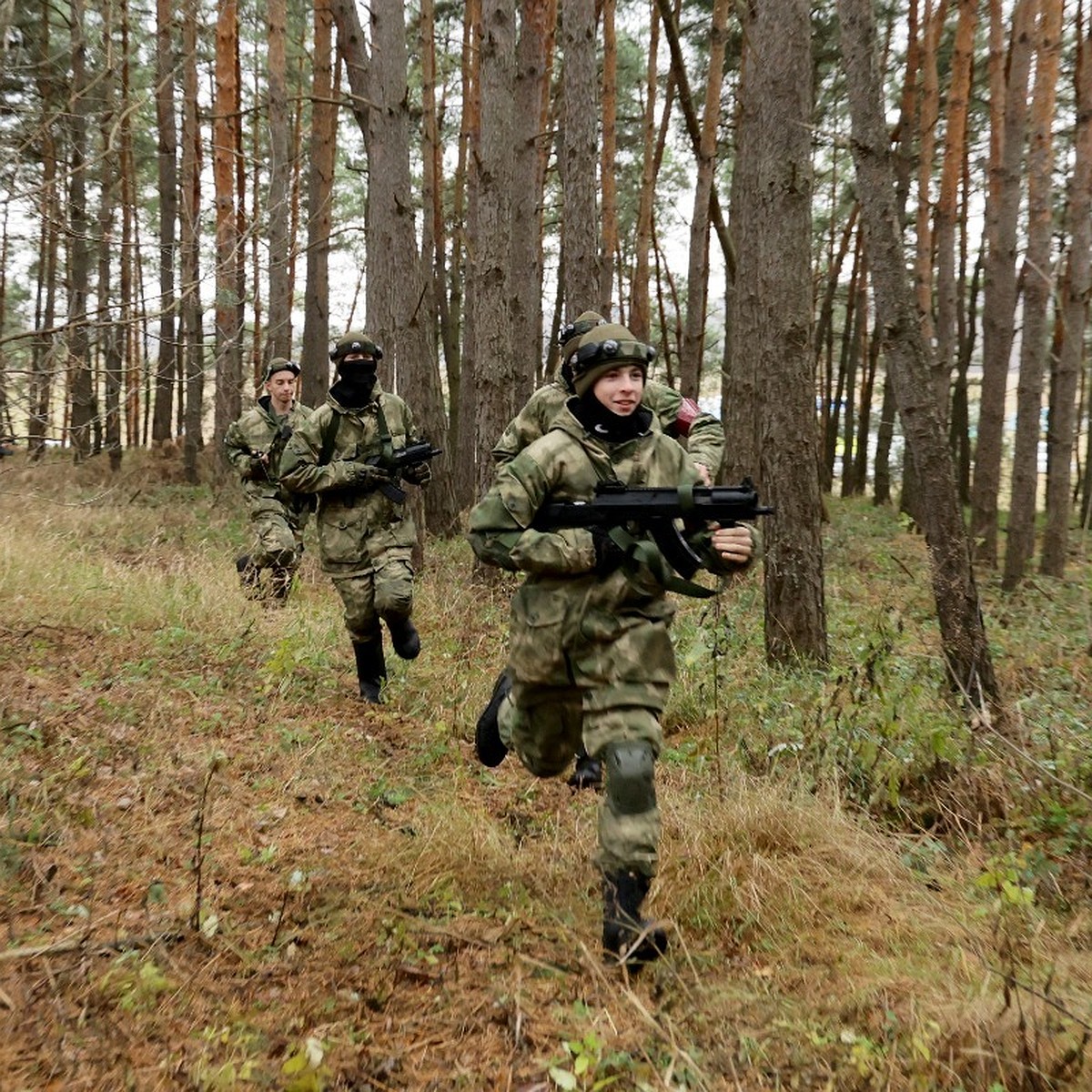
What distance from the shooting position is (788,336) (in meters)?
6.11

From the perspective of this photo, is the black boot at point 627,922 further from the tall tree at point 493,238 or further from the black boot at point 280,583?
the tall tree at point 493,238

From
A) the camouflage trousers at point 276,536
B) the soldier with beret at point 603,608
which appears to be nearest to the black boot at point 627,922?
the soldier with beret at point 603,608

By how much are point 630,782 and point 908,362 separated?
368 cm

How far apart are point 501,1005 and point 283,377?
249 inches

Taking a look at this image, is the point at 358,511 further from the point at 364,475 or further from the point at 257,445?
the point at 257,445

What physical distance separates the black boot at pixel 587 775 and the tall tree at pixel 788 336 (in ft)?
6.40

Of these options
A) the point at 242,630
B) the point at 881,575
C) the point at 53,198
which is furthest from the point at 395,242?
the point at 881,575

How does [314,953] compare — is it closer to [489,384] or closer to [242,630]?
[242,630]

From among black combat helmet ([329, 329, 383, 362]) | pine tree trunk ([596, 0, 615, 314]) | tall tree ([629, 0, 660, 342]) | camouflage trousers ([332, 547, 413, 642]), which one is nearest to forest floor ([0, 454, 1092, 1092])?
camouflage trousers ([332, 547, 413, 642])

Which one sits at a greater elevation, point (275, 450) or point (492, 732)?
point (275, 450)

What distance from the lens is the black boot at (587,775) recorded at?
15.5ft

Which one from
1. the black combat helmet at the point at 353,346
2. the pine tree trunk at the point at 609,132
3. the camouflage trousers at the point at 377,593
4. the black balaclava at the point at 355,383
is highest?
the pine tree trunk at the point at 609,132

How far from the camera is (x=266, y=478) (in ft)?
27.7

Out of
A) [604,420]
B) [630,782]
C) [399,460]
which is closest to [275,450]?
[399,460]
